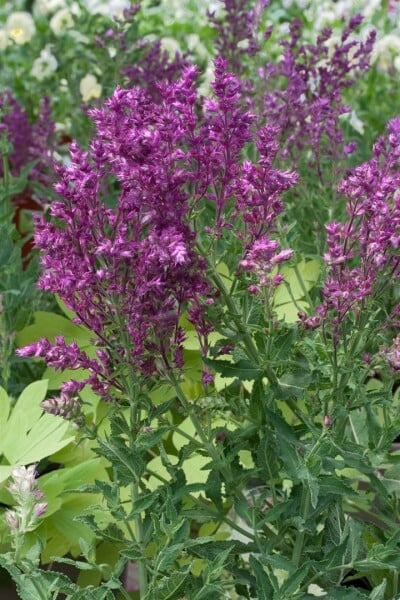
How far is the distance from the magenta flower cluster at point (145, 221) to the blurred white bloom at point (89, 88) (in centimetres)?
151

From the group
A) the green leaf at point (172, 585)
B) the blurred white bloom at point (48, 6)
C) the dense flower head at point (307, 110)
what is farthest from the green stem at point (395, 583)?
the blurred white bloom at point (48, 6)

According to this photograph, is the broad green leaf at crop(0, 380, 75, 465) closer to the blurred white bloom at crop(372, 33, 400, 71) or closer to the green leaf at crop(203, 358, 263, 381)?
the green leaf at crop(203, 358, 263, 381)

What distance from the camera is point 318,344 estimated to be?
1.00 meters

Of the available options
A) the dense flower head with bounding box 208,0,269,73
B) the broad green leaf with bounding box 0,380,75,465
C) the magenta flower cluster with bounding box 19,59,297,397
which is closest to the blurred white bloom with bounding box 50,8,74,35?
the dense flower head with bounding box 208,0,269,73

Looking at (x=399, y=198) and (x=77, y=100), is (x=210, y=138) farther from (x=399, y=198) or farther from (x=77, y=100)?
(x=77, y=100)

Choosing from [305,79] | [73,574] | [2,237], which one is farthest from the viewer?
[305,79]

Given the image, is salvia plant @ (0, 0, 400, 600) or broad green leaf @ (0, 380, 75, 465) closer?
salvia plant @ (0, 0, 400, 600)

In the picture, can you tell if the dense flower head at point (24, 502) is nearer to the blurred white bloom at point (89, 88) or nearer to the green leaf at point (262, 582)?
the green leaf at point (262, 582)

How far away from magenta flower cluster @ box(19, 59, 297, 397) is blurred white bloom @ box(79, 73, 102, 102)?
1515 mm

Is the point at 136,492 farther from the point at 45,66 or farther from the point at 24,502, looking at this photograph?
the point at 45,66

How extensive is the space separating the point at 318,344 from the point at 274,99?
61cm

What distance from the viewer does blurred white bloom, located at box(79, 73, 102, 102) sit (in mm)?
2418

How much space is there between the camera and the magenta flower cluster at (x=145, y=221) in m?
0.88

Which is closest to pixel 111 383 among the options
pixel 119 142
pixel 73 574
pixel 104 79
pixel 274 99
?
pixel 119 142
